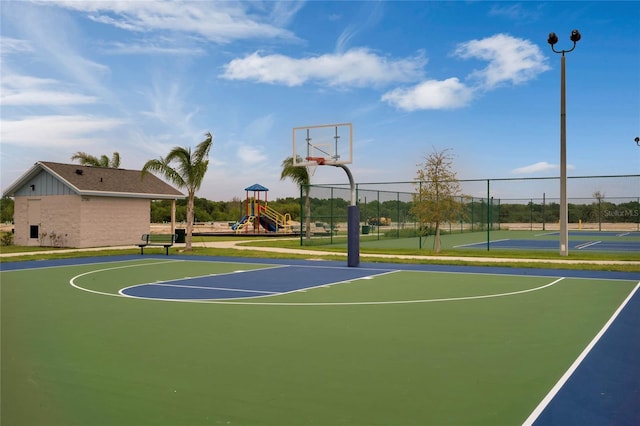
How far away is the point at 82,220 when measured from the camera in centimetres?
2734

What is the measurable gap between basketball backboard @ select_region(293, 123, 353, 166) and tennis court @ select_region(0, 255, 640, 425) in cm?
680

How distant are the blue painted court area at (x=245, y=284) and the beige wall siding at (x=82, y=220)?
43.7 feet

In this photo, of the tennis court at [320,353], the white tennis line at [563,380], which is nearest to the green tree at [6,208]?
the tennis court at [320,353]

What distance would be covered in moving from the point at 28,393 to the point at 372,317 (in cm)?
563

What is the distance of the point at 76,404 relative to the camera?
Result: 5465mm

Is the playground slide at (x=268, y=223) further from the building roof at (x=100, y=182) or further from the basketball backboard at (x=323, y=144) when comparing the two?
the basketball backboard at (x=323, y=144)

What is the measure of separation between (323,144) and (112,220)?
13788mm

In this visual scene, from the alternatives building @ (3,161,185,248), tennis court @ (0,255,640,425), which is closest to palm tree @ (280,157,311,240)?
building @ (3,161,185,248)

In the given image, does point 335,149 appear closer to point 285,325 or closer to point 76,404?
point 285,325

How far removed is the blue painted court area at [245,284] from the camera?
12.7 meters

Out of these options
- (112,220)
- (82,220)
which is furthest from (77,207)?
(112,220)

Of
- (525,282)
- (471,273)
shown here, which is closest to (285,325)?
(525,282)

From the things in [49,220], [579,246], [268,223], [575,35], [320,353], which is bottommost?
[320,353]

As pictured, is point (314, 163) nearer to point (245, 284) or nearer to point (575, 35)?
point (245, 284)
